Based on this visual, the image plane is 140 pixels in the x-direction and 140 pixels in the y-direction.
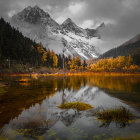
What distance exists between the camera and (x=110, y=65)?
124 metres

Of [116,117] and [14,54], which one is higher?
[14,54]

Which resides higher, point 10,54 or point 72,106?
point 10,54

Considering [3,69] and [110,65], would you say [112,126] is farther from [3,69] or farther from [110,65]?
[110,65]

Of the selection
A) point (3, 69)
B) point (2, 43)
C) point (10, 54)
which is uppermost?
point (2, 43)

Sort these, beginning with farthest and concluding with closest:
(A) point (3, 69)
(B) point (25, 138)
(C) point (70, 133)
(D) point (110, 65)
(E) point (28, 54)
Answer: (D) point (110, 65)
(E) point (28, 54)
(A) point (3, 69)
(C) point (70, 133)
(B) point (25, 138)

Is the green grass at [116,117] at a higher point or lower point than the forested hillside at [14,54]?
lower

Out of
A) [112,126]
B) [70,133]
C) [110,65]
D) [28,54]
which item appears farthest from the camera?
[110,65]

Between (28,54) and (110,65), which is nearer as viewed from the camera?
(28,54)

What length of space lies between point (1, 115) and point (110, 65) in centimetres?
12529

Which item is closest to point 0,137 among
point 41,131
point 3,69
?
point 41,131

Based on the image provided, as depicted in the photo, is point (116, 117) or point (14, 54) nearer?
point (116, 117)

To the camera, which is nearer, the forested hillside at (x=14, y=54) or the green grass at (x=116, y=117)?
the green grass at (x=116, y=117)

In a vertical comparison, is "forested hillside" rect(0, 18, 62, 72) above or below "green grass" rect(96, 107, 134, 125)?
above

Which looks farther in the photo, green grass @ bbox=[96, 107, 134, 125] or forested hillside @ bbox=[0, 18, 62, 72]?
forested hillside @ bbox=[0, 18, 62, 72]
